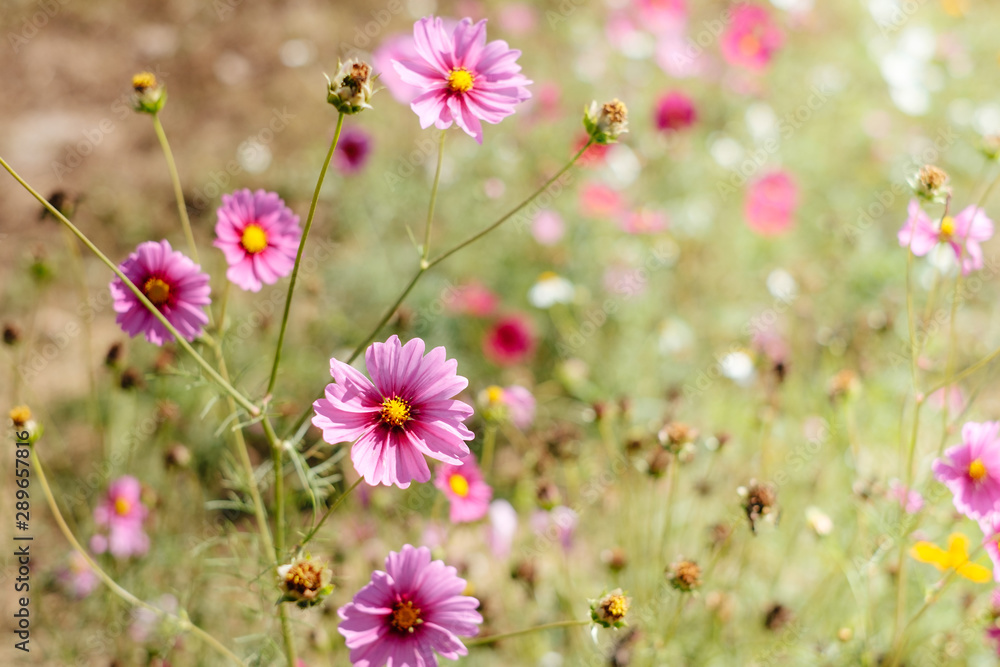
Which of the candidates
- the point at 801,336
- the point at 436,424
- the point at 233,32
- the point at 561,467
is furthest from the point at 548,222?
the point at 233,32

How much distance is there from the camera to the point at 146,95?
97cm

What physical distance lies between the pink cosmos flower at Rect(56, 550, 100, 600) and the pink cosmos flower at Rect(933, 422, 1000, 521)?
1.81m

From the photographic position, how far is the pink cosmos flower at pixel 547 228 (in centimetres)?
230

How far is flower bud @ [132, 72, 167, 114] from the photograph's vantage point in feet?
3.15

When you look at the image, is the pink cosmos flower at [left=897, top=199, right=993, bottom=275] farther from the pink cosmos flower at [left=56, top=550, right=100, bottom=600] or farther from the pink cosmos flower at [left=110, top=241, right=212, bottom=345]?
the pink cosmos flower at [left=56, top=550, right=100, bottom=600]

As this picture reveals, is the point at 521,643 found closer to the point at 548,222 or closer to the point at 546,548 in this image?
the point at 546,548

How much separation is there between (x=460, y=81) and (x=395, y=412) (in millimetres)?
462

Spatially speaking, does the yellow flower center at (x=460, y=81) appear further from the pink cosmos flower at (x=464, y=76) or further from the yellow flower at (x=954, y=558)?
the yellow flower at (x=954, y=558)

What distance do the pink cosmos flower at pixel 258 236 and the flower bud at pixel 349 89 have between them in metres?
0.24

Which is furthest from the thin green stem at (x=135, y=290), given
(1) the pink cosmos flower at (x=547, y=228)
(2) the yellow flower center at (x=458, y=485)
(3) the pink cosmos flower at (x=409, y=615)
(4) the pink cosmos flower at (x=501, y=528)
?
(1) the pink cosmos flower at (x=547, y=228)

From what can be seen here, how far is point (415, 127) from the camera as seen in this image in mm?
3027

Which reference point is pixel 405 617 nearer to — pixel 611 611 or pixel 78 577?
pixel 611 611

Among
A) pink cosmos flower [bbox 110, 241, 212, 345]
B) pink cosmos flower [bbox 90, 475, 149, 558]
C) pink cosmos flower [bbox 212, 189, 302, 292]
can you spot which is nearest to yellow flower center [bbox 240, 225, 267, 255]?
pink cosmos flower [bbox 212, 189, 302, 292]

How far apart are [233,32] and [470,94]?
2896mm
